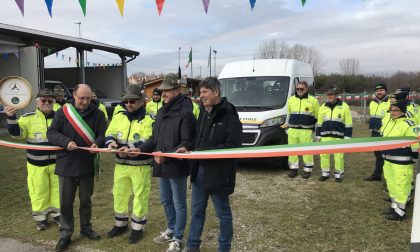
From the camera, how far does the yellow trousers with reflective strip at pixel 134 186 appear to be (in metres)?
4.35

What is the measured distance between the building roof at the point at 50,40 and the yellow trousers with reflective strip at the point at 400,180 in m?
14.2

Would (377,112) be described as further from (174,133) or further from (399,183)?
(174,133)

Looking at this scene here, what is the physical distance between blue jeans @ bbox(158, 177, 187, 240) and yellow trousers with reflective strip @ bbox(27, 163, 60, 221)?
1.68 meters

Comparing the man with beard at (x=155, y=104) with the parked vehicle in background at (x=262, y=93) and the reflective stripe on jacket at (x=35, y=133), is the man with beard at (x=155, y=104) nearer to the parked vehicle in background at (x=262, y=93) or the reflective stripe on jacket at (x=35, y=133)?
the parked vehicle in background at (x=262, y=93)

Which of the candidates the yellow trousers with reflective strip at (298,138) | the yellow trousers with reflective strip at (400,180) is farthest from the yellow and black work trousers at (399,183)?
the yellow trousers with reflective strip at (298,138)

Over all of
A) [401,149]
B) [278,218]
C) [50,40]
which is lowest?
[278,218]

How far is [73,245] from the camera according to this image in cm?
444

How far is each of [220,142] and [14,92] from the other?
309 centimetres

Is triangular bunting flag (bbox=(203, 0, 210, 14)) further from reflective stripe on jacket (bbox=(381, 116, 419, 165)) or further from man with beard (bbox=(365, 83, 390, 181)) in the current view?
man with beard (bbox=(365, 83, 390, 181))

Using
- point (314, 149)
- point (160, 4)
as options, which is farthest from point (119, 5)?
point (314, 149)

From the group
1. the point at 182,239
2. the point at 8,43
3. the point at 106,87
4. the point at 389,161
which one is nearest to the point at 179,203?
the point at 182,239

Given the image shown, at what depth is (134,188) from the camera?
14.3 feet

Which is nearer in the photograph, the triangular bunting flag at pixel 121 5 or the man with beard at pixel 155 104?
the triangular bunting flag at pixel 121 5

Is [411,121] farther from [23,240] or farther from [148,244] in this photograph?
[23,240]
